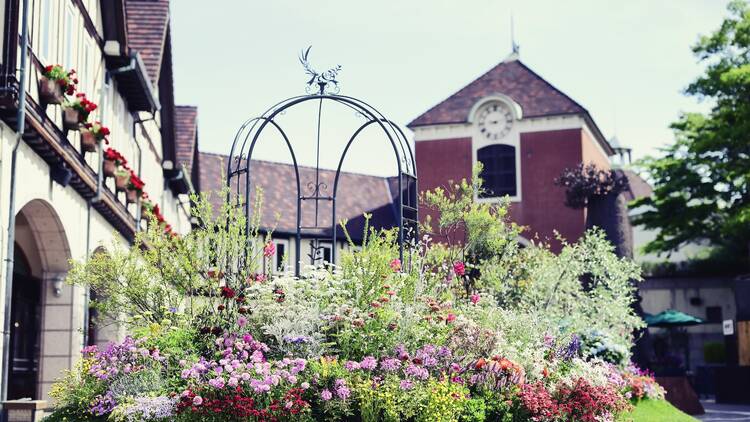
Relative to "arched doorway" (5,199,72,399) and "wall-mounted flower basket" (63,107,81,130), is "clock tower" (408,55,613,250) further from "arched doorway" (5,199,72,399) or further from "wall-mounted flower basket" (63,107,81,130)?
"wall-mounted flower basket" (63,107,81,130)

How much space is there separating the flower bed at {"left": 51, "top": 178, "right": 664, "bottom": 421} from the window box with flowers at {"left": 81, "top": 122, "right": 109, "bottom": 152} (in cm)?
357

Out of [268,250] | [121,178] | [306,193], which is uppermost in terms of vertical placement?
[306,193]

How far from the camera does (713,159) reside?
32.3 metres

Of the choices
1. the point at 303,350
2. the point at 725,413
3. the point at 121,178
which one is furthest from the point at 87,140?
the point at 725,413

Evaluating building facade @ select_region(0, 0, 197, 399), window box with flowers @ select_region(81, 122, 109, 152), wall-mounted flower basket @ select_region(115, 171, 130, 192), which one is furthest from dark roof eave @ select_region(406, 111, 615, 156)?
window box with flowers @ select_region(81, 122, 109, 152)

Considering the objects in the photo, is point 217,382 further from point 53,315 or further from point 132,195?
point 132,195

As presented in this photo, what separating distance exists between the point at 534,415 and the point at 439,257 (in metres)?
2.98

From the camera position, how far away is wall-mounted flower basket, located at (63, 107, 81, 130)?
46.4 feet

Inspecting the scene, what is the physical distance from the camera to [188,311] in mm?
11117

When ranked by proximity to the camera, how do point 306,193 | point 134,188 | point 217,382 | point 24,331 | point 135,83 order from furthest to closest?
point 306,193, point 135,83, point 134,188, point 24,331, point 217,382

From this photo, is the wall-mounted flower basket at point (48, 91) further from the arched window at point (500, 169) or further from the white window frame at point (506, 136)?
the arched window at point (500, 169)

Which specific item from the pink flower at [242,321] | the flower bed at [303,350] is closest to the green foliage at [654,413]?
the flower bed at [303,350]

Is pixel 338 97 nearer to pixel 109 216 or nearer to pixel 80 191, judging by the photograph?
pixel 80 191

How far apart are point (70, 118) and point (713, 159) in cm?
2343
